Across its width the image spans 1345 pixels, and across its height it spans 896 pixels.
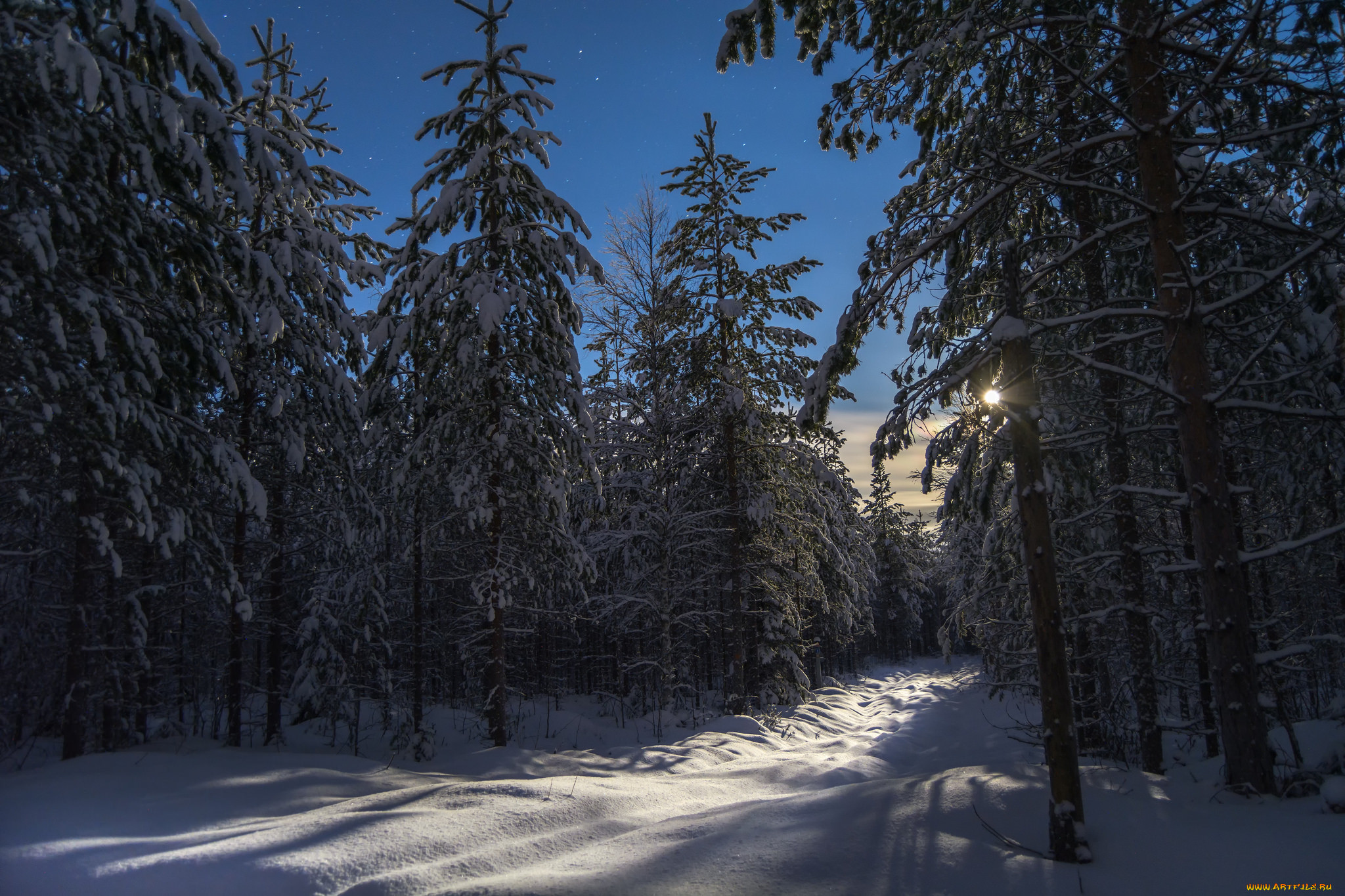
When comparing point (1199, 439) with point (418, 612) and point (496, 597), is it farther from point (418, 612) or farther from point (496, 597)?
point (418, 612)

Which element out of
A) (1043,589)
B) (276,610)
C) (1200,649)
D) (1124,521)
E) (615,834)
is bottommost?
(615,834)

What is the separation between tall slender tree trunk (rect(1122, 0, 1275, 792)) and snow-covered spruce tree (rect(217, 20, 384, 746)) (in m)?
11.0

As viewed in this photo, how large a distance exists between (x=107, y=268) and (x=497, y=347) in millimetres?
5266

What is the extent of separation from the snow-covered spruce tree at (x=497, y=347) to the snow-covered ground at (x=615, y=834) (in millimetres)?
3964

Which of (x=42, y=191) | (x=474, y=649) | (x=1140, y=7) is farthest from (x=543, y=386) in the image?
(x=1140, y=7)

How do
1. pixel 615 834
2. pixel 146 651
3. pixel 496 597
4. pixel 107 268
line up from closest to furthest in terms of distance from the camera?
pixel 615 834 < pixel 107 268 < pixel 496 597 < pixel 146 651

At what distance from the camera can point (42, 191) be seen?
21.5 ft

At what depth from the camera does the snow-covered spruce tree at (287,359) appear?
10594mm

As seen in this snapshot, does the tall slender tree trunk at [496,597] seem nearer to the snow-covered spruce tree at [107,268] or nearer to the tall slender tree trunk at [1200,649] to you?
the snow-covered spruce tree at [107,268]

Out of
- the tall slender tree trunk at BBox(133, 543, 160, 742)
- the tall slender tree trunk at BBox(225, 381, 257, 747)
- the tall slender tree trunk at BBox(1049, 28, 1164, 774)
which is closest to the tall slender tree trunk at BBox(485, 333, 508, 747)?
the tall slender tree trunk at BBox(225, 381, 257, 747)

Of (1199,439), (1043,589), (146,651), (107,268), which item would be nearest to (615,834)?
(1043,589)

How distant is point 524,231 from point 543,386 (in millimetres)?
2889

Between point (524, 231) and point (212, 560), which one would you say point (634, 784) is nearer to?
point (212, 560)

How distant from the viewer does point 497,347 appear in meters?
10.9
